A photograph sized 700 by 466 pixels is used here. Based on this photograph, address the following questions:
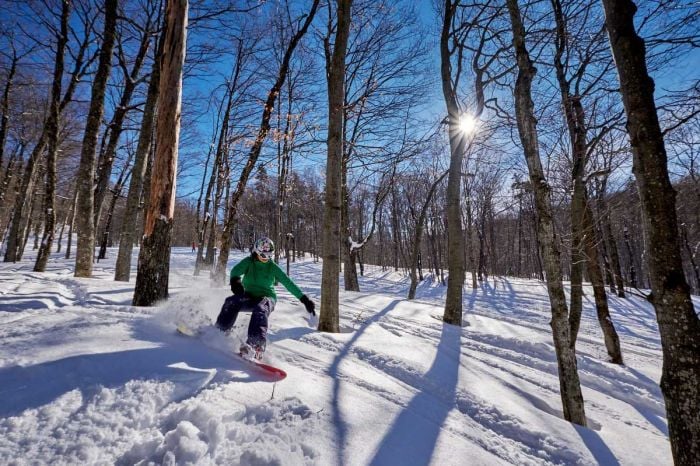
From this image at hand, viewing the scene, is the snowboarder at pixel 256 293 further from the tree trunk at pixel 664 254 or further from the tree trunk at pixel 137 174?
the tree trunk at pixel 137 174

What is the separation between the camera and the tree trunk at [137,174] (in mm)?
7227

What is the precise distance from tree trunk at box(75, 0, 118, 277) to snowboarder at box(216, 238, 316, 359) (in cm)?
563

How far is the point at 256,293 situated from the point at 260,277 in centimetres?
22

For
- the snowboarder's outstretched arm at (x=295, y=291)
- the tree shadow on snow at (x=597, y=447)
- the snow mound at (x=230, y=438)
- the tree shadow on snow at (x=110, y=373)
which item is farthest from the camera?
the snowboarder's outstretched arm at (x=295, y=291)

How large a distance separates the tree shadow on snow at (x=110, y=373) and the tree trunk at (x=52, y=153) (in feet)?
30.0

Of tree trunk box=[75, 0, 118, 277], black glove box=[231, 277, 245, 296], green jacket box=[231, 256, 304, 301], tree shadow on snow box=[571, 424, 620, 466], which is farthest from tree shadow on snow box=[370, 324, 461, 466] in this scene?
tree trunk box=[75, 0, 118, 277]

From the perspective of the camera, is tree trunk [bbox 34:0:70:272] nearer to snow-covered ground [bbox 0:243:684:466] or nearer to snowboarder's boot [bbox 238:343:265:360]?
snow-covered ground [bbox 0:243:684:466]

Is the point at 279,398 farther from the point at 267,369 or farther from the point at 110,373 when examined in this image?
the point at 110,373

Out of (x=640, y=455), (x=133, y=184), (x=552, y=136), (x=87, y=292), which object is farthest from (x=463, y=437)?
(x=133, y=184)

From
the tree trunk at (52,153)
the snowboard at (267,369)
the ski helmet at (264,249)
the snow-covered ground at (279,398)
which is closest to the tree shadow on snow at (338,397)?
the snow-covered ground at (279,398)

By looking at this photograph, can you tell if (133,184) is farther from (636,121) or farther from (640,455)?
(640,455)

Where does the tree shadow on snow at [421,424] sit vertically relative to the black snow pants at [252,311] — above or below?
below

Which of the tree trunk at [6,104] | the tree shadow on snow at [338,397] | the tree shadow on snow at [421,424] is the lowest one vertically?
the tree shadow on snow at [421,424]

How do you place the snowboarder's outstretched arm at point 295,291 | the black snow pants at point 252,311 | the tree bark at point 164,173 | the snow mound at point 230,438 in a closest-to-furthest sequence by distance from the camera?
the snow mound at point 230,438 → the black snow pants at point 252,311 → the snowboarder's outstretched arm at point 295,291 → the tree bark at point 164,173
